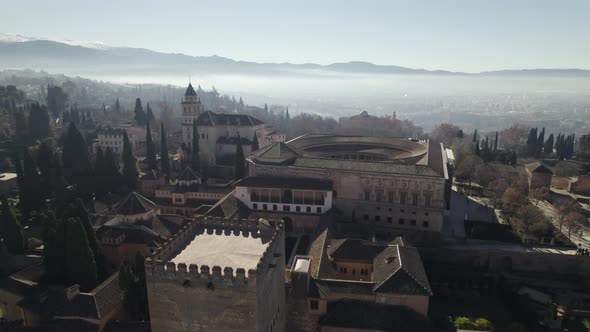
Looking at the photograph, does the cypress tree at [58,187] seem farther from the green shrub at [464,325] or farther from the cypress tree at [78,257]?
the green shrub at [464,325]

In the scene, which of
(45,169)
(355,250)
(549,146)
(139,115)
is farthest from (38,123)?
(549,146)

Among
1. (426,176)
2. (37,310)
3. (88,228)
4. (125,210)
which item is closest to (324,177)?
(426,176)

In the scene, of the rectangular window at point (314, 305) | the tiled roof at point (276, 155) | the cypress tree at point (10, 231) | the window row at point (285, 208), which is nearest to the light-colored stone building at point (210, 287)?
the rectangular window at point (314, 305)

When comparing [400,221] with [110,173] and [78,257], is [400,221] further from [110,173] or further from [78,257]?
[110,173]

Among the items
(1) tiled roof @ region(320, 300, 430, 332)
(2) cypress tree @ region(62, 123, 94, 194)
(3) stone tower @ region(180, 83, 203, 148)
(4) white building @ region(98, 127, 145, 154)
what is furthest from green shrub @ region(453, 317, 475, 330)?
(4) white building @ region(98, 127, 145, 154)

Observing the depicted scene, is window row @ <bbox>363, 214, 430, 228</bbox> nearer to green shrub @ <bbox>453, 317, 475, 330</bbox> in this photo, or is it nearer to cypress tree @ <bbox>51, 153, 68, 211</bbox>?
green shrub @ <bbox>453, 317, 475, 330</bbox>
